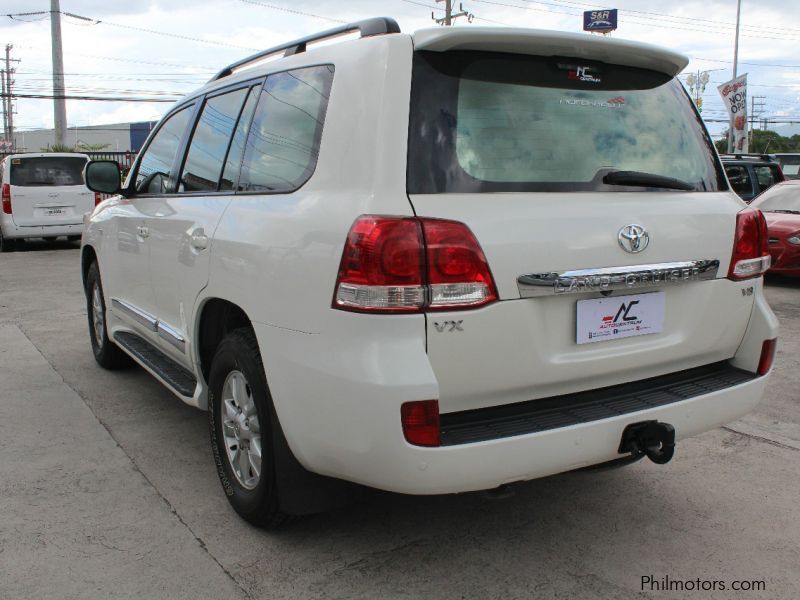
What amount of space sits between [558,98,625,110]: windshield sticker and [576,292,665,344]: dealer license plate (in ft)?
2.31

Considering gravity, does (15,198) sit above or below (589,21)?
below

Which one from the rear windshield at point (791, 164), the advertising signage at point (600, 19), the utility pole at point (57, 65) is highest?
the advertising signage at point (600, 19)

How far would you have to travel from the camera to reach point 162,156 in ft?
14.8

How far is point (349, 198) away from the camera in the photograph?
2.55 metres

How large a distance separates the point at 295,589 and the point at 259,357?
32.3 inches

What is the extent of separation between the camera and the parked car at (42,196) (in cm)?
1470

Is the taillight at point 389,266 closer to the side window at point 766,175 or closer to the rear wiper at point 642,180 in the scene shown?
the rear wiper at point 642,180

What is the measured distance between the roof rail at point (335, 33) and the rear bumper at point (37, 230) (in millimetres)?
12303

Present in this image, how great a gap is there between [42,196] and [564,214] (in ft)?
46.8

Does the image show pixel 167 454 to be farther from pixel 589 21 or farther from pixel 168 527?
pixel 589 21

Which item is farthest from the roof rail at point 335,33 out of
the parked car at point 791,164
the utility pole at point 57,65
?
the utility pole at point 57,65

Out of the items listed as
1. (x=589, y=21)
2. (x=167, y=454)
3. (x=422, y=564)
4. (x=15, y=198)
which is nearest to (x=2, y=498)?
(x=167, y=454)

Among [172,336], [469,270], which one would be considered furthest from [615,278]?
[172,336]

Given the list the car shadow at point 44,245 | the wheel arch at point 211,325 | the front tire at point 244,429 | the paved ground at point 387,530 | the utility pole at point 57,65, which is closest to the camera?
the paved ground at point 387,530
